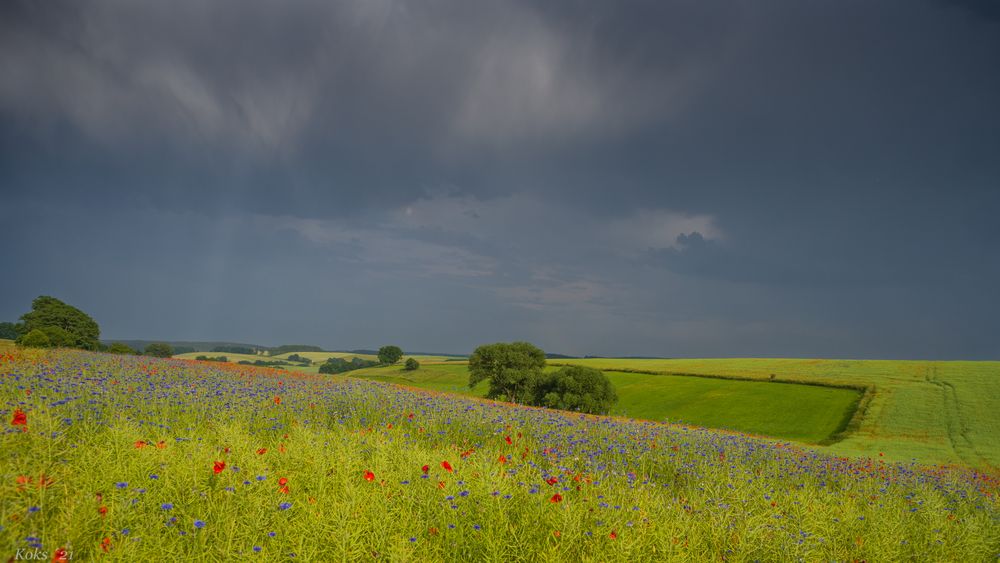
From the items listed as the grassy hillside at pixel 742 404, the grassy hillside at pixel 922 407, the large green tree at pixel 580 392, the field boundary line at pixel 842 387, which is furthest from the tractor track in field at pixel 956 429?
the large green tree at pixel 580 392

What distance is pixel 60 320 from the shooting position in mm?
57094

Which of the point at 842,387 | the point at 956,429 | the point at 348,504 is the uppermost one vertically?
the point at 348,504

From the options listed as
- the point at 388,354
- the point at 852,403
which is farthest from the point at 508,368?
the point at 388,354

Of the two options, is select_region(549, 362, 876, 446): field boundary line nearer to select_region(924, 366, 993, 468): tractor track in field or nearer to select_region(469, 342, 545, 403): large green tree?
select_region(924, 366, 993, 468): tractor track in field

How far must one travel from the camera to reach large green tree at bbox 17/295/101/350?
2157 inches

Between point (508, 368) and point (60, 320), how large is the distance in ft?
194

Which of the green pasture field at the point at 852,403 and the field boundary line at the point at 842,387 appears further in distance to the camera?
the field boundary line at the point at 842,387

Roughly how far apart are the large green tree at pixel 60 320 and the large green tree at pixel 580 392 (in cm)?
5692

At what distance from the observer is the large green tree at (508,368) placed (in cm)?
5419

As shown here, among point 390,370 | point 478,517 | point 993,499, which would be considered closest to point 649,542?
point 478,517

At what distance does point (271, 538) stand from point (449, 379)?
268ft

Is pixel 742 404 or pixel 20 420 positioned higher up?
pixel 20 420

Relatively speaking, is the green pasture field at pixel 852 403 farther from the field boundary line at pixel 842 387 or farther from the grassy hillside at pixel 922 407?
the field boundary line at pixel 842 387

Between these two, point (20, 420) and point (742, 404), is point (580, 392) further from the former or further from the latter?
point (20, 420)
